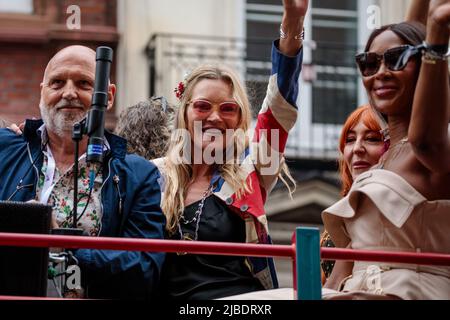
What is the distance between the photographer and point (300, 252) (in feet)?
14.0

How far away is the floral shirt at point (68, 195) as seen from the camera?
5074 mm

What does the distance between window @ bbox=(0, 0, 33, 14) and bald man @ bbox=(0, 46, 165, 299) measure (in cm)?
654

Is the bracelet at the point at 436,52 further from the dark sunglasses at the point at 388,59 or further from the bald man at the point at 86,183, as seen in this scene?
the bald man at the point at 86,183

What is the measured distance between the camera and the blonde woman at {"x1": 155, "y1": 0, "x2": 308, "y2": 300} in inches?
197

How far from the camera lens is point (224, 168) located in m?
5.31

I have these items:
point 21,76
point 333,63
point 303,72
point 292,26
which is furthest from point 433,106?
point 333,63

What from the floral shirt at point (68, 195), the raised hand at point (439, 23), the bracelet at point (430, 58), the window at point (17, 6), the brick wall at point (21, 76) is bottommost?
the floral shirt at point (68, 195)

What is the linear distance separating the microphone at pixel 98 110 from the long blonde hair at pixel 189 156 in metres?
0.40

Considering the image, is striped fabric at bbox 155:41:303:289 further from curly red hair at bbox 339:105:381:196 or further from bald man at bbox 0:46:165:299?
curly red hair at bbox 339:105:381:196

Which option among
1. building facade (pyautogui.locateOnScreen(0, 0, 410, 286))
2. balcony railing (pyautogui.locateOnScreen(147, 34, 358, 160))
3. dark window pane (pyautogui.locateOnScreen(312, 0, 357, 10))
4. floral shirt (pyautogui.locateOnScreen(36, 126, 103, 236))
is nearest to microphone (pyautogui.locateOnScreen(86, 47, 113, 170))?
floral shirt (pyautogui.locateOnScreen(36, 126, 103, 236))

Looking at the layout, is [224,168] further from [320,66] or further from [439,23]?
[320,66]

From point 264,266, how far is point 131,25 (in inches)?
291

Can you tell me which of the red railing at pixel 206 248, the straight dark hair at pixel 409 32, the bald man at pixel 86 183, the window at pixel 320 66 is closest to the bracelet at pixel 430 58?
the straight dark hair at pixel 409 32

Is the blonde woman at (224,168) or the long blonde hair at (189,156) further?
the long blonde hair at (189,156)
